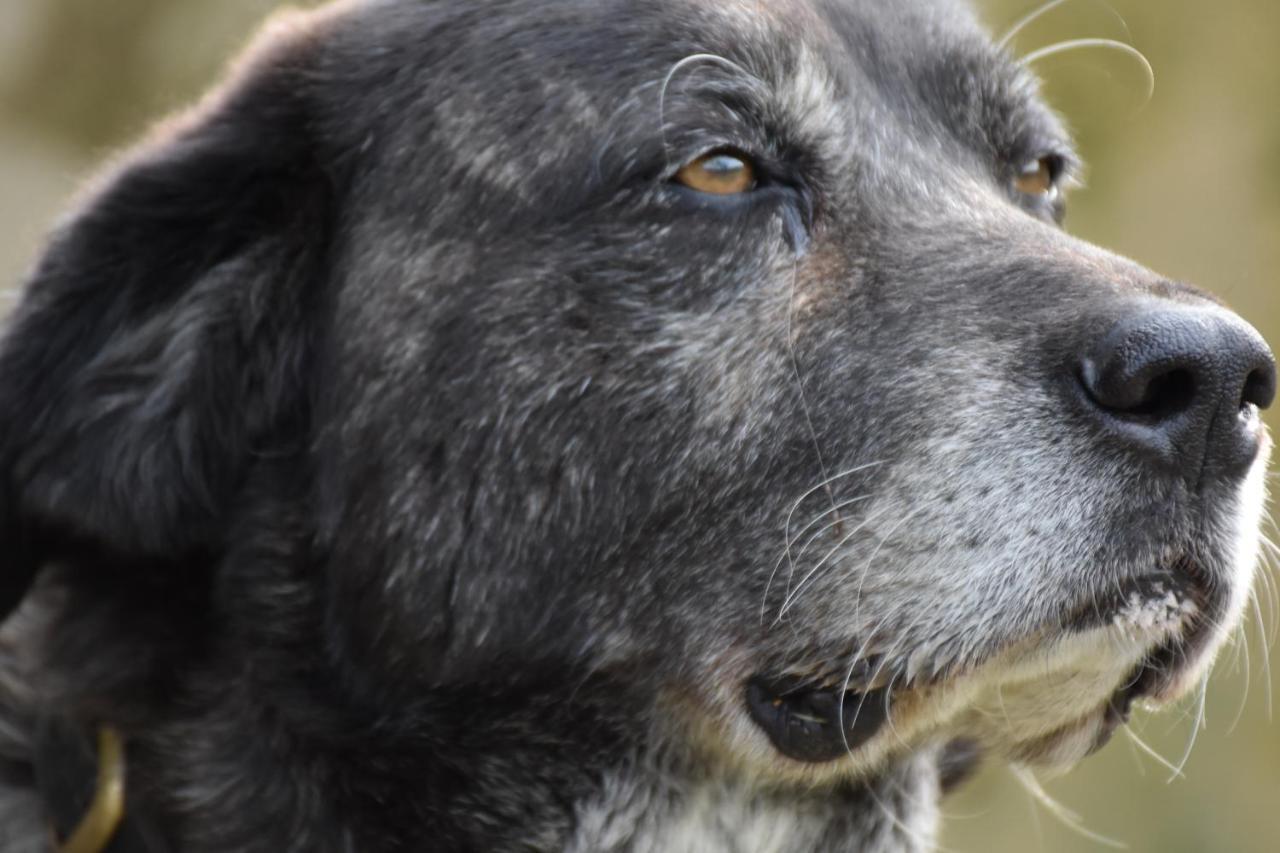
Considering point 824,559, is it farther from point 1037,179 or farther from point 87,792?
point 87,792

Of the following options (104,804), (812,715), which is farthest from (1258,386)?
(104,804)

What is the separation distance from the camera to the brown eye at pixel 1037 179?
3.29 metres

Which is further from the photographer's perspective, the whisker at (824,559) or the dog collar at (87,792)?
the dog collar at (87,792)

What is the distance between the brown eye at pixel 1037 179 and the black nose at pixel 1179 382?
935 mm

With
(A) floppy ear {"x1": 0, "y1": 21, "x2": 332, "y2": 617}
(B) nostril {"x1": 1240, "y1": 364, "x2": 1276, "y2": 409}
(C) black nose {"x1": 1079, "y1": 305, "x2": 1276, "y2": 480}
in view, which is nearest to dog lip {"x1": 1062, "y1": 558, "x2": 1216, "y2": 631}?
(C) black nose {"x1": 1079, "y1": 305, "x2": 1276, "y2": 480}

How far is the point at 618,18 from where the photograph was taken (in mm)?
2857

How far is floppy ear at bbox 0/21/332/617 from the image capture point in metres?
2.82

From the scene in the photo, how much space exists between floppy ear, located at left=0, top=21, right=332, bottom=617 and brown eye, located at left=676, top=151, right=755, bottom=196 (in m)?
0.71

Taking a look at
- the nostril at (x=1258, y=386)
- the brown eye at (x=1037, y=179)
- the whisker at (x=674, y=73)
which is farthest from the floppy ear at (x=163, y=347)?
the nostril at (x=1258, y=386)

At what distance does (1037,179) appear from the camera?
3.36 m

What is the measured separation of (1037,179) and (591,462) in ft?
4.05

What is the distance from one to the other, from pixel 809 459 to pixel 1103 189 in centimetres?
479

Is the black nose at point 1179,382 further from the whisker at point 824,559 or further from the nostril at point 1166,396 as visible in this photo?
the whisker at point 824,559

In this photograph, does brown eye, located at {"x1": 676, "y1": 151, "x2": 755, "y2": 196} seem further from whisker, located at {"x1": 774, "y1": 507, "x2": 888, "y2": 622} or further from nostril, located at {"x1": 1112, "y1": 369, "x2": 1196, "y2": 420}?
nostril, located at {"x1": 1112, "y1": 369, "x2": 1196, "y2": 420}
